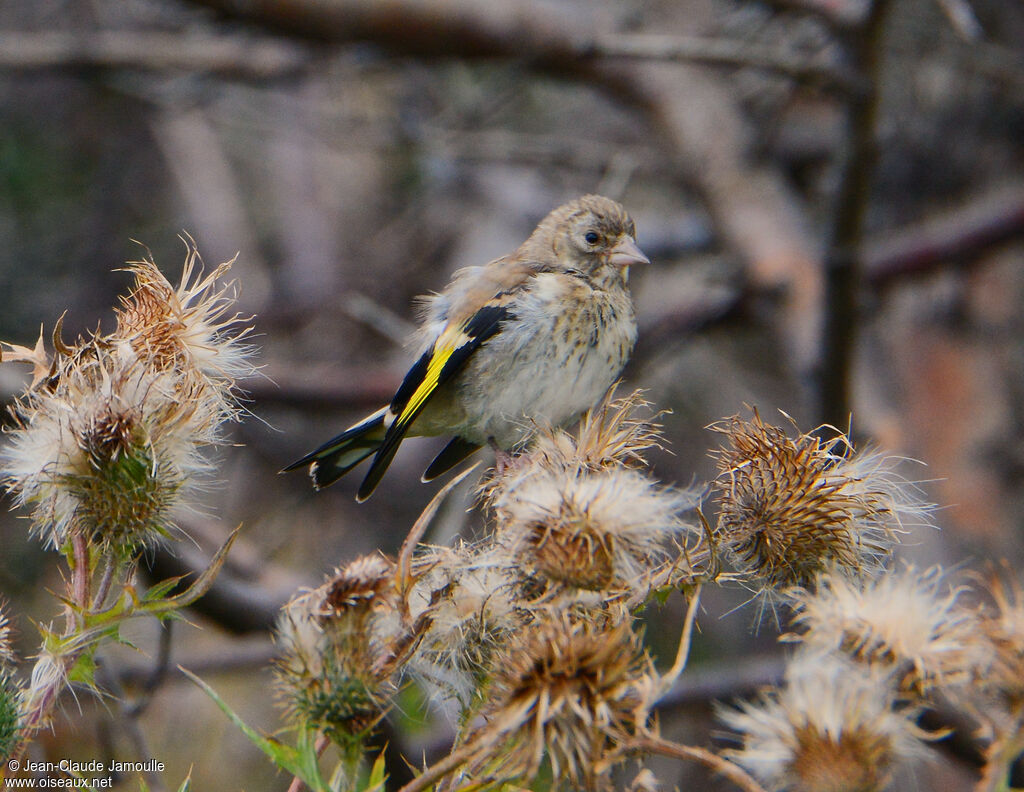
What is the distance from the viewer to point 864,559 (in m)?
2.31

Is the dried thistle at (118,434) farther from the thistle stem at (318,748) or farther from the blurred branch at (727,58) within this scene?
the blurred branch at (727,58)

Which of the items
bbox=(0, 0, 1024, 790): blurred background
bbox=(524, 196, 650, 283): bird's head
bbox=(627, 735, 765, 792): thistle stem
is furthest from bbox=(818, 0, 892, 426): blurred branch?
bbox=(627, 735, 765, 792): thistle stem

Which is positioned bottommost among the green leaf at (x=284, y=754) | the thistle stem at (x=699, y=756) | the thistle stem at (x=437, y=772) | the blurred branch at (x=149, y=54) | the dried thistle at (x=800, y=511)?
the green leaf at (x=284, y=754)

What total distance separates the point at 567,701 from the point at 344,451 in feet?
6.69

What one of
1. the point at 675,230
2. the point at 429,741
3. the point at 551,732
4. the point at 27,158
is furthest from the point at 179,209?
the point at 551,732

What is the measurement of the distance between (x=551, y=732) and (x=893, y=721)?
0.53 m

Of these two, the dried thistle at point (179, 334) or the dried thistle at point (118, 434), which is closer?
the dried thistle at point (118, 434)

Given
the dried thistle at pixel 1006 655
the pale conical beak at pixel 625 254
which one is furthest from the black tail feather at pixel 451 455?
the dried thistle at pixel 1006 655

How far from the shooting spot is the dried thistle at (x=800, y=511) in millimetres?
2186

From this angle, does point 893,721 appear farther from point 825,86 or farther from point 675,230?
point 675,230

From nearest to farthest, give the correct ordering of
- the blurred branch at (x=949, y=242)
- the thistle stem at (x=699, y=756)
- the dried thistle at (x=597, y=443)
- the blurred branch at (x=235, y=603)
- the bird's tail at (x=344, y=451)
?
1. the thistle stem at (x=699, y=756)
2. the dried thistle at (x=597, y=443)
3. the bird's tail at (x=344, y=451)
4. the blurred branch at (x=235, y=603)
5. the blurred branch at (x=949, y=242)

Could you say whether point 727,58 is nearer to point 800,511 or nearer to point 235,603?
point 235,603

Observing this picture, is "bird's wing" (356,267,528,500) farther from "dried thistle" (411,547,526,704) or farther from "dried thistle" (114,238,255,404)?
"dried thistle" (411,547,526,704)

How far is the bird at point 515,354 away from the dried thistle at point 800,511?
1.46 metres
